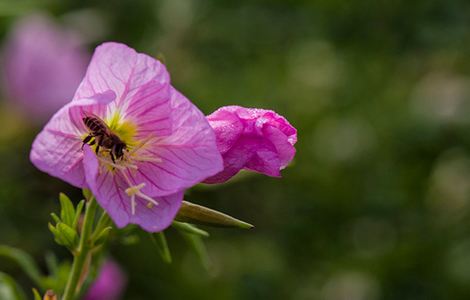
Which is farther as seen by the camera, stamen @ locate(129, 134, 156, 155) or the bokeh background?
the bokeh background

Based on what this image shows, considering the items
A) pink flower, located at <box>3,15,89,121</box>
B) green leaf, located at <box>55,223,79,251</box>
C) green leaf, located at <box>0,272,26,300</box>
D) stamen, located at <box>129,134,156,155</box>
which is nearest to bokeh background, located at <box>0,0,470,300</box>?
pink flower, located at <box>3,15,89,121</box>

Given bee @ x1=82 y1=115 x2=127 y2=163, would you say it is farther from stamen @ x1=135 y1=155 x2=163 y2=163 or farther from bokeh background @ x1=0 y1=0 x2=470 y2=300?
bokeh background @ x1=0 y1=0 x2=470 y2=300

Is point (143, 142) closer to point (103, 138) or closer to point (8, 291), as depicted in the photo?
point (103, 138)

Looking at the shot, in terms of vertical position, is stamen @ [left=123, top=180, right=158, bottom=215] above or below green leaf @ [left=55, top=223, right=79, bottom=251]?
above

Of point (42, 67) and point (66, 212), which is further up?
point (66, 212)

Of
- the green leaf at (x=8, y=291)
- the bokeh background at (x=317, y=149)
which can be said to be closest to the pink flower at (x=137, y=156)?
the green leaf at (x=8, y=291)

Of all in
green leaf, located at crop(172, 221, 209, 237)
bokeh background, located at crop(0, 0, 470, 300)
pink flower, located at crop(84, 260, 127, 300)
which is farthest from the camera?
bokeh background, located at crop(0, 0, 470, 300)

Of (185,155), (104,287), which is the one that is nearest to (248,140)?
(185,155)

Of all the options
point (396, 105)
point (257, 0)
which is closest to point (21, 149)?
point (257, 0)
